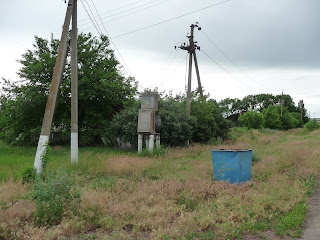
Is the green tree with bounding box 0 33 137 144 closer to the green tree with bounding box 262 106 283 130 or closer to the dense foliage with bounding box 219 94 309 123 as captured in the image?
the green tree with bounding box 262 106 283 130

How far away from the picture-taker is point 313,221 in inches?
229

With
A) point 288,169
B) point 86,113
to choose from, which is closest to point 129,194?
point 288,169

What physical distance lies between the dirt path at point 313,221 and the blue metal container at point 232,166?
6.91 ft

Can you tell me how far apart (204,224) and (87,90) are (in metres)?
17.4

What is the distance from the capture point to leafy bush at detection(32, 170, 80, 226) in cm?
554

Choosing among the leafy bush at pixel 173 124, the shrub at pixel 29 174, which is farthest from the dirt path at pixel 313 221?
the leafy bush at pixel 173 124

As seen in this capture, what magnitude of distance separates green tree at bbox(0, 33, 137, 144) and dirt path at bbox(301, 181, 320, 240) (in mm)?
16724

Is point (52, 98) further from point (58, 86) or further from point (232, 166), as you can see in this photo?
point (232, 166)

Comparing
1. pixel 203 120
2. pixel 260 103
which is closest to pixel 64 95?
pixel 203 120

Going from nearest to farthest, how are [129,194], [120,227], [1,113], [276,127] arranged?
[120,227], [129,194], [1,113], [276,127]

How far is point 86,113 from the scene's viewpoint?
23.0m

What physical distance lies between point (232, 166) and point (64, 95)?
16386 mm

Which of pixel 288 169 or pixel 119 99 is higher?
pixel 119 99

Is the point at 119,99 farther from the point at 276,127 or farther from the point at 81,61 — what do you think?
the point at 276,127
